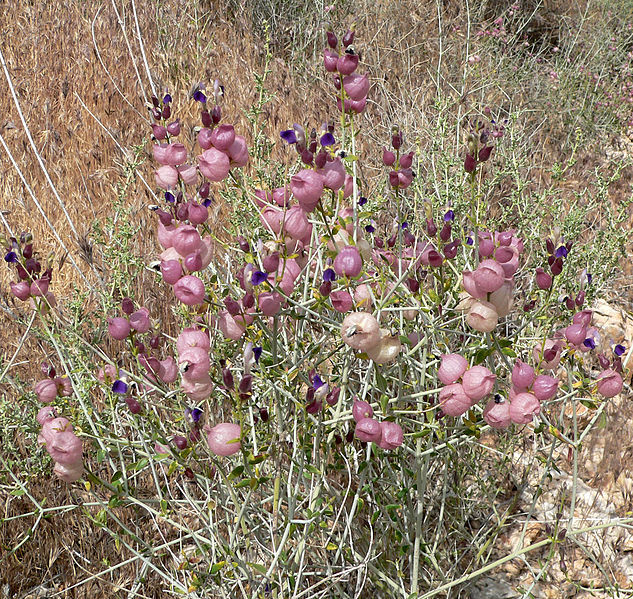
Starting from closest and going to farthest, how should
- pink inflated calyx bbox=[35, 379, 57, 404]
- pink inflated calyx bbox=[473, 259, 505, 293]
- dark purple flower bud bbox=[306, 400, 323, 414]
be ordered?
pink inflated calyx bbox=[473, 259, 505, 293]
dark purple flower bud bbox=[306, 400, 323, 414]
pink inflated calyx bbox=[35, 379, 57, 404]

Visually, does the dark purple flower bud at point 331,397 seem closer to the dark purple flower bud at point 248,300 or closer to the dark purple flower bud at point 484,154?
the dark purple flower bud at point 248,300

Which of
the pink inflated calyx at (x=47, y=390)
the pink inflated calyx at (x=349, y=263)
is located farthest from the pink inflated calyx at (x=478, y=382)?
the pink inflated calyx at (x=47, y=390)

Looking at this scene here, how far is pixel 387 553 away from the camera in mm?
1554

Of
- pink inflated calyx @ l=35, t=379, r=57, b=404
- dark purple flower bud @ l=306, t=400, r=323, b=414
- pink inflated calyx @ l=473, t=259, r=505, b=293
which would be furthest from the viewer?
pink inflated calyx @ l=35, t=379, r=57, b=404

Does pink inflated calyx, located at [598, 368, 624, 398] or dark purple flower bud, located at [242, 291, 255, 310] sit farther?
pink inflated calyx, located at [598, 368, 624, 398]

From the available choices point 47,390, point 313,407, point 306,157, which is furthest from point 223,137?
point 47,390

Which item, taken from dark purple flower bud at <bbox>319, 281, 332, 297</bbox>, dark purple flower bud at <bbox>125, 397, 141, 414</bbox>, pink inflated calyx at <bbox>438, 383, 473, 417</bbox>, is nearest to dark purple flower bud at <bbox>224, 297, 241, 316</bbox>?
dark purple flower bud at <bbox>319, 281, 332, 297</bbox>

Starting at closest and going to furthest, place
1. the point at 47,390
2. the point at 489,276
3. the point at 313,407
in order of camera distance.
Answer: the point at 489,276 → the point at 313,407 → the point at 47,390

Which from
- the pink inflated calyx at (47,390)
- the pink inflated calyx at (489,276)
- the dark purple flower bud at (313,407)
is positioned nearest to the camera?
the pink inflated calyx at (489,276)

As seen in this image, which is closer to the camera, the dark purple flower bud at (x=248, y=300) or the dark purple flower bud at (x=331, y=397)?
the dark purple flower bud at (x=248, y=300)

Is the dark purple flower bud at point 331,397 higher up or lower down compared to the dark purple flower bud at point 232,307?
lower down

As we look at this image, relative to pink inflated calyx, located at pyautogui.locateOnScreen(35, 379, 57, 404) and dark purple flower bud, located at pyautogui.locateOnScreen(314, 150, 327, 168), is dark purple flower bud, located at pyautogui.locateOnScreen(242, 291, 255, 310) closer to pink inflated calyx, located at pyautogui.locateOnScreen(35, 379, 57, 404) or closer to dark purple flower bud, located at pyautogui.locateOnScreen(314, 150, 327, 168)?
dark purple flower bud, located at pyautogui.locateOnScreen(314, 150, 327, 168)

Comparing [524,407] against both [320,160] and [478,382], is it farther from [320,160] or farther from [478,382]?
[320,160]

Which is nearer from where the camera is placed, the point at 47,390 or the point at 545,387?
the point at 545,387
